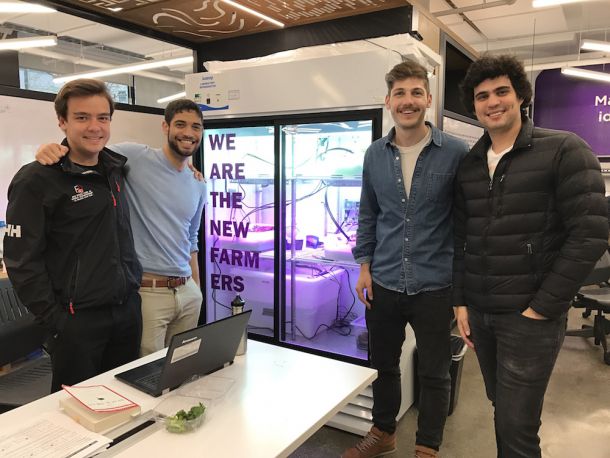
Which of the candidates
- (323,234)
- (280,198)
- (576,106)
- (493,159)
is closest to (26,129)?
(280,198)

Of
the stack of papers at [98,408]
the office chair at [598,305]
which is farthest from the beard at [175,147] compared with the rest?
the office chair at [598,305]

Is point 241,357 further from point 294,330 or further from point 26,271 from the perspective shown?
point 294,330

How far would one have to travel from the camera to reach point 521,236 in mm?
1728

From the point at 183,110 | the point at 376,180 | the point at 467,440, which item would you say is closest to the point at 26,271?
the point at 183,110

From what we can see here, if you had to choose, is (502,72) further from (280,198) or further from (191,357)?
(280,198)

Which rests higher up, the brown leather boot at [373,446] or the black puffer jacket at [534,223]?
the black puffer jacket at [534,223]

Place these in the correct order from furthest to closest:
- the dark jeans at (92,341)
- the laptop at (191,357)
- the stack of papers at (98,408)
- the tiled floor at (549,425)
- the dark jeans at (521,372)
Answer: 1. the tiled floor at (549,425)
2. the dark jeans at (92,341)
3. the dark jeans at (521,372)
4. the laptop at (191,357)
5. the stack of papers at (98,408)

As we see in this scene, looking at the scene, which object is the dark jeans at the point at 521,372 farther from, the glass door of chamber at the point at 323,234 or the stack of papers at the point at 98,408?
the glass door of chamber at the point at 323,234

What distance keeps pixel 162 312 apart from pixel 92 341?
0.51 meters

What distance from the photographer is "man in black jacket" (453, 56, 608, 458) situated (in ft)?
5.34

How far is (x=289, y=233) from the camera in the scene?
3514 mm

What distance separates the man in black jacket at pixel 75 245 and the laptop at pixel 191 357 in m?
0.36

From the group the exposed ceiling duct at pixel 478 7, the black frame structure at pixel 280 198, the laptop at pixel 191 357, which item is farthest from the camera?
the exposed ceiling duct at pixel 478 7

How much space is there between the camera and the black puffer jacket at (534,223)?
1613mm
